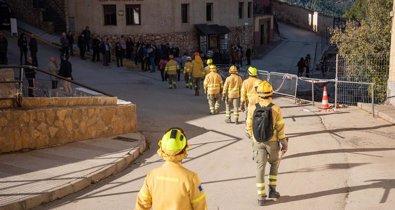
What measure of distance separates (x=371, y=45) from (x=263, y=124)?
12272 mm

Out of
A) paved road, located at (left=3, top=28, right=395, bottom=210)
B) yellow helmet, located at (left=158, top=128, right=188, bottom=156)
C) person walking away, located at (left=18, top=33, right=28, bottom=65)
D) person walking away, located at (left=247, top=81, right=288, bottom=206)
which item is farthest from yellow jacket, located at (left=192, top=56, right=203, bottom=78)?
yellow helmet, located at (left=158, top=128, right=188, bottom=156)

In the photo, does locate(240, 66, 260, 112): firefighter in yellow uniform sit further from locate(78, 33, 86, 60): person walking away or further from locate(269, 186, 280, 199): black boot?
locate(78, 33, 86, 60): person walking away

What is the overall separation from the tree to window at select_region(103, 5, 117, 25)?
15.6 metres

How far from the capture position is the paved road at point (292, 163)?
8125 mm

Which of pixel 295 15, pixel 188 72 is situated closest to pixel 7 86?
pixel 188 72

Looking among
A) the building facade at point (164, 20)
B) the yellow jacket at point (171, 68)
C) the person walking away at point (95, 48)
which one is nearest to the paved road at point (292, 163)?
the yellow jacket at point (171, 68)

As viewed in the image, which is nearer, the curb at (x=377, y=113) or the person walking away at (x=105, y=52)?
the curb at (x=377, y=113)

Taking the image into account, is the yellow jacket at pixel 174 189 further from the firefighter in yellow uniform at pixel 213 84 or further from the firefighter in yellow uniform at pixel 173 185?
the firefighter in yellow uniform at pixel 213 84

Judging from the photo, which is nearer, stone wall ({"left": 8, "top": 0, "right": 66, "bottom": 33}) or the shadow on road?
the shadow on road

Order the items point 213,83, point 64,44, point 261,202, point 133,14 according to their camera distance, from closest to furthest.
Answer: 1. point 261,202
2. point 213,83
3. point 64,44
4. point 133,14

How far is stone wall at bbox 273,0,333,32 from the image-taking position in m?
52.3

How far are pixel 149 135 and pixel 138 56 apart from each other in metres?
13.8

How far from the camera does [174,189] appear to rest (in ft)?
15.4

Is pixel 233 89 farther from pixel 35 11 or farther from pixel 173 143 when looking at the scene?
pixel 35 11
